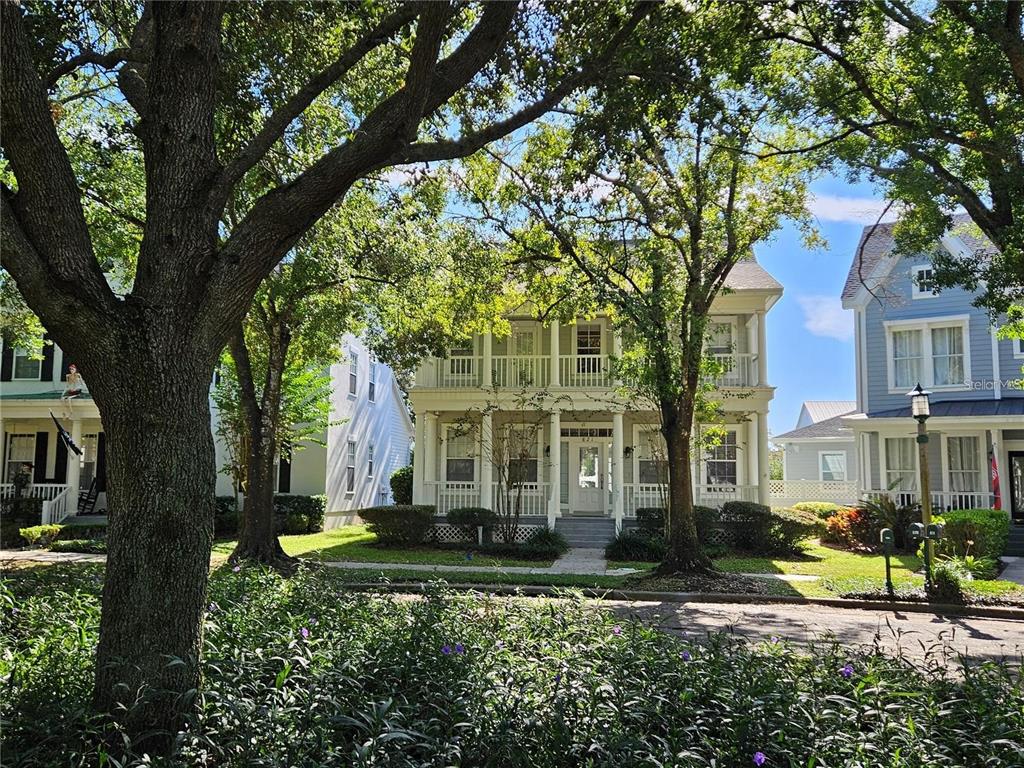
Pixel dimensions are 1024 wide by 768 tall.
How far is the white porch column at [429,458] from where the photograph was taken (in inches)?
847

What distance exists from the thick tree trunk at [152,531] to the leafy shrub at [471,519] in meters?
15.2

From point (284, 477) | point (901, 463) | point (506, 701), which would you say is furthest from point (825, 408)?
point (506, 701)

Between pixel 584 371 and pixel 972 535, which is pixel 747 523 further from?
pixel 584 371

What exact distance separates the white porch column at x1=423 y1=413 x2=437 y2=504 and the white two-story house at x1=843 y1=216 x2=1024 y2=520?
12.7 meters

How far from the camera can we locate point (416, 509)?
765 inches

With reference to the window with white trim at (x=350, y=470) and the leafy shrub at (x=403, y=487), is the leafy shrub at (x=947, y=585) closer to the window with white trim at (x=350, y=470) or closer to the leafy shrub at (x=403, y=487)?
the leafy shrub at (x=403, y=487)

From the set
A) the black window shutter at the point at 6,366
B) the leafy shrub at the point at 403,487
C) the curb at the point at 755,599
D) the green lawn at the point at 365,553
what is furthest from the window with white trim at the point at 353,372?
the curb at the point at 755,599

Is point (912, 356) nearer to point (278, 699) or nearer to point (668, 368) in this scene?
point (668, 368)

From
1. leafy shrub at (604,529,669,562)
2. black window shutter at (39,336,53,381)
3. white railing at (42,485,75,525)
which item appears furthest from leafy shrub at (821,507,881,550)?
black window shutter at (39,336,53,381)

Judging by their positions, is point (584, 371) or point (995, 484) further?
point (584, 371)

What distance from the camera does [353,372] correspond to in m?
27.5

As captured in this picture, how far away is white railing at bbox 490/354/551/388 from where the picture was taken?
21266mm

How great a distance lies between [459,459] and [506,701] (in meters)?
19.2

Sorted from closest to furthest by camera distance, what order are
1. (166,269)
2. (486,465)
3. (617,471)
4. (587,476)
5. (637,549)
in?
(166,269) → (637,549) → (617,471) → (486,465) → (587,476)
